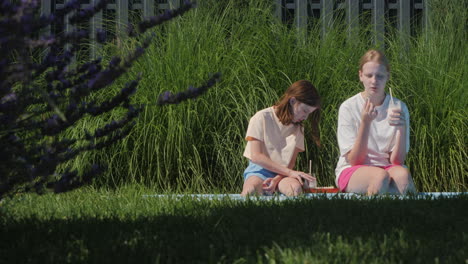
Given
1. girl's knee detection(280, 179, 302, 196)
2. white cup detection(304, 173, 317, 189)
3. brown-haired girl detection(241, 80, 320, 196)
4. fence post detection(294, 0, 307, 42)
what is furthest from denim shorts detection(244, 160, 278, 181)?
fence post detection(294, 0, 307, 42)

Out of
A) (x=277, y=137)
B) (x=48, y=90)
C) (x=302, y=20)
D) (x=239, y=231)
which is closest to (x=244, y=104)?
(x=277, y=137)

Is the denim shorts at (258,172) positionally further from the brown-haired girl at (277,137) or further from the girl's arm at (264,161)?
the girl's arm at (264,161)

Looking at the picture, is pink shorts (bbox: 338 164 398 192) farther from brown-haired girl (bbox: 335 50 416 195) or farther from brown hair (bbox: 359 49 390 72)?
brown hair (bbox: 359 49 390 72)

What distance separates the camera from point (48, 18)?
209cm

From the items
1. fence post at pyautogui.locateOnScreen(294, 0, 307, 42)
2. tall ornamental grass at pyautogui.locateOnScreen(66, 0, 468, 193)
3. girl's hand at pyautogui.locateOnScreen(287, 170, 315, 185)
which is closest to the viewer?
girl's hand at pyautogui.locateOnScreen(287, 170, 315, 185)

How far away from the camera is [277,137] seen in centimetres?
448

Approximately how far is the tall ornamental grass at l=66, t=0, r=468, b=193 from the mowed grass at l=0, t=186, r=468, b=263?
4.12 ft

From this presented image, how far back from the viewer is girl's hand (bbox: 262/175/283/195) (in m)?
4.35

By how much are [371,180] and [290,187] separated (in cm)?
52

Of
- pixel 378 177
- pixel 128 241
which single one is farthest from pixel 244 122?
pixel 128 241

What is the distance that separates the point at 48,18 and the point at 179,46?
3.26m

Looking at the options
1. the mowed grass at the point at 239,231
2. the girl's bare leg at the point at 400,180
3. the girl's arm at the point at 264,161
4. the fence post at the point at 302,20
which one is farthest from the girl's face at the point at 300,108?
the fence post at the point at 302,20

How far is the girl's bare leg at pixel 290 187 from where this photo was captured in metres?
4.11

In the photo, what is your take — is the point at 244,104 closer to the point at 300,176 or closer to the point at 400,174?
the point at 300,176
